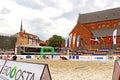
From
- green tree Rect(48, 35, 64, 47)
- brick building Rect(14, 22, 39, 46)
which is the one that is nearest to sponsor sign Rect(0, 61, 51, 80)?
green tree Rect(48, 35, 64, 47)

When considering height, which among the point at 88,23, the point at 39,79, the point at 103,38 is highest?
the point at 88,23

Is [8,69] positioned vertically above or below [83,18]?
below

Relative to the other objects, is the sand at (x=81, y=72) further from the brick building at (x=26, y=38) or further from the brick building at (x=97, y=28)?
the brick building at (x=26, y=38)

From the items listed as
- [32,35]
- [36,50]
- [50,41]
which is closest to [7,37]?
[36,50]

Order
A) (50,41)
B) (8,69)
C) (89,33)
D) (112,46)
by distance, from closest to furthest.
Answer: (8,69)
(112,46)
(89,33)
(50,41)

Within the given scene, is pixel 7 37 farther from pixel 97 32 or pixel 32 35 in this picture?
pixel 32 35

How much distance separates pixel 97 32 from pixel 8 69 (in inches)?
3188

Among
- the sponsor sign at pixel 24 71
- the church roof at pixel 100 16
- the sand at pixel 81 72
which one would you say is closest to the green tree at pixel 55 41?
the church roof at pixel 100 16

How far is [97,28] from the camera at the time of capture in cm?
9150

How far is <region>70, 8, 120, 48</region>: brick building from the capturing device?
7912cm

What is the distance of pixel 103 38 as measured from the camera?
266 feet

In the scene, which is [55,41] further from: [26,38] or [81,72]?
[81,72]

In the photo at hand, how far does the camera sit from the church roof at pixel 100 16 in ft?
295

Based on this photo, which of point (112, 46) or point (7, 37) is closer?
point (112, 46)
